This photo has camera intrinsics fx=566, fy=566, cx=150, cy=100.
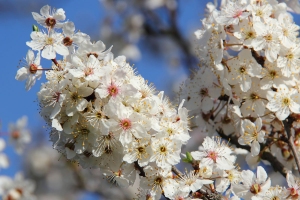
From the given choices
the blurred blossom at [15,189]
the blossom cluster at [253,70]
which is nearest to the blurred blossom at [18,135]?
the blurred blossom at [15,189]

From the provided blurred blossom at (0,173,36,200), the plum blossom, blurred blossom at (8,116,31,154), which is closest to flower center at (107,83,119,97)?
the plum blossom

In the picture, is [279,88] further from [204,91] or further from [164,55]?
[164,55]

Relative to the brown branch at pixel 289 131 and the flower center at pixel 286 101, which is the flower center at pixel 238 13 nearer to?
the flower center at pixel 286 101

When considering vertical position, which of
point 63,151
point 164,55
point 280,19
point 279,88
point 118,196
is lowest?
point 63,151

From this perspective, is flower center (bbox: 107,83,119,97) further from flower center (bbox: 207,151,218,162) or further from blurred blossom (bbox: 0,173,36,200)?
blurred blossom (bbox: 0,173,36,200)

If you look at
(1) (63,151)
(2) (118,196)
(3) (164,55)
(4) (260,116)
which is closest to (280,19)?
(4) (260,116)

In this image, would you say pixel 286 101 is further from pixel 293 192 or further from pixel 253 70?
pixel 293 192
